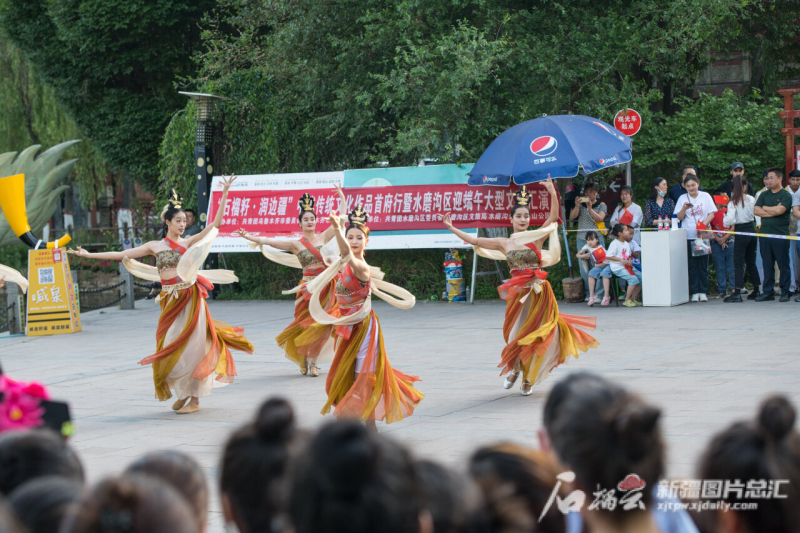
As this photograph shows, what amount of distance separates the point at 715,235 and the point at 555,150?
2.59 metres

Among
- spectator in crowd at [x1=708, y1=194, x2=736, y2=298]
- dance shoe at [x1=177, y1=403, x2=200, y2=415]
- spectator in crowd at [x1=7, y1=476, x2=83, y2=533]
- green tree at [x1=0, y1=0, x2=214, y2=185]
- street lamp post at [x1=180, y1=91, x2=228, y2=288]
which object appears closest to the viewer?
spectator in crowd at [x1=7, y1=476, x2=83, y2=533]

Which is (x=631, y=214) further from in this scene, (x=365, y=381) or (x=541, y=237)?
(x=365, y=381)

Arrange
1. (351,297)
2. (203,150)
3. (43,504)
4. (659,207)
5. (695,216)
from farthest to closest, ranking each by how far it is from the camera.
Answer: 1. (203,150)
2. (659,207)
3. (695,216)
4. (351,297)
5. (43,504)

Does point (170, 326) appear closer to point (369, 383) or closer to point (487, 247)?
point (369, 383)

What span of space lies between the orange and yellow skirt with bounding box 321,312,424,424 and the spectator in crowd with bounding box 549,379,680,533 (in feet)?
12.8

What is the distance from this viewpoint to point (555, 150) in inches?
465

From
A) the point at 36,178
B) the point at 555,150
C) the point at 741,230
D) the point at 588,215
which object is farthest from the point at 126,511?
the point at 36,178

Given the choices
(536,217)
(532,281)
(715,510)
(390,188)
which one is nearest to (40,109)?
(390,188)

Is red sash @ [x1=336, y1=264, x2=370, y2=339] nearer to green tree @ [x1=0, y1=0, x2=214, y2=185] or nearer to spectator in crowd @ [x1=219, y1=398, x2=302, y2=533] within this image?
spectator in crowd @ [x1=219, y1=398, x2=302, y2=533]

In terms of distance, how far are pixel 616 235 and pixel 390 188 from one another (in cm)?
400

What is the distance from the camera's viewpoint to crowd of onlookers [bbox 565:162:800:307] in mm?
11320

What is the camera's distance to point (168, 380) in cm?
724

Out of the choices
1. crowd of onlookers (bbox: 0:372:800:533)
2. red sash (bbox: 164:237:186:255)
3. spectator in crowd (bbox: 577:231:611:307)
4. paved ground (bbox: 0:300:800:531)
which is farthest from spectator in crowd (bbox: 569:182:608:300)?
crowd of onlookers (bbox: 0:372:800:533)

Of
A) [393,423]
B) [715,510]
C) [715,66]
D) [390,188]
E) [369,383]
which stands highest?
[715,66]
